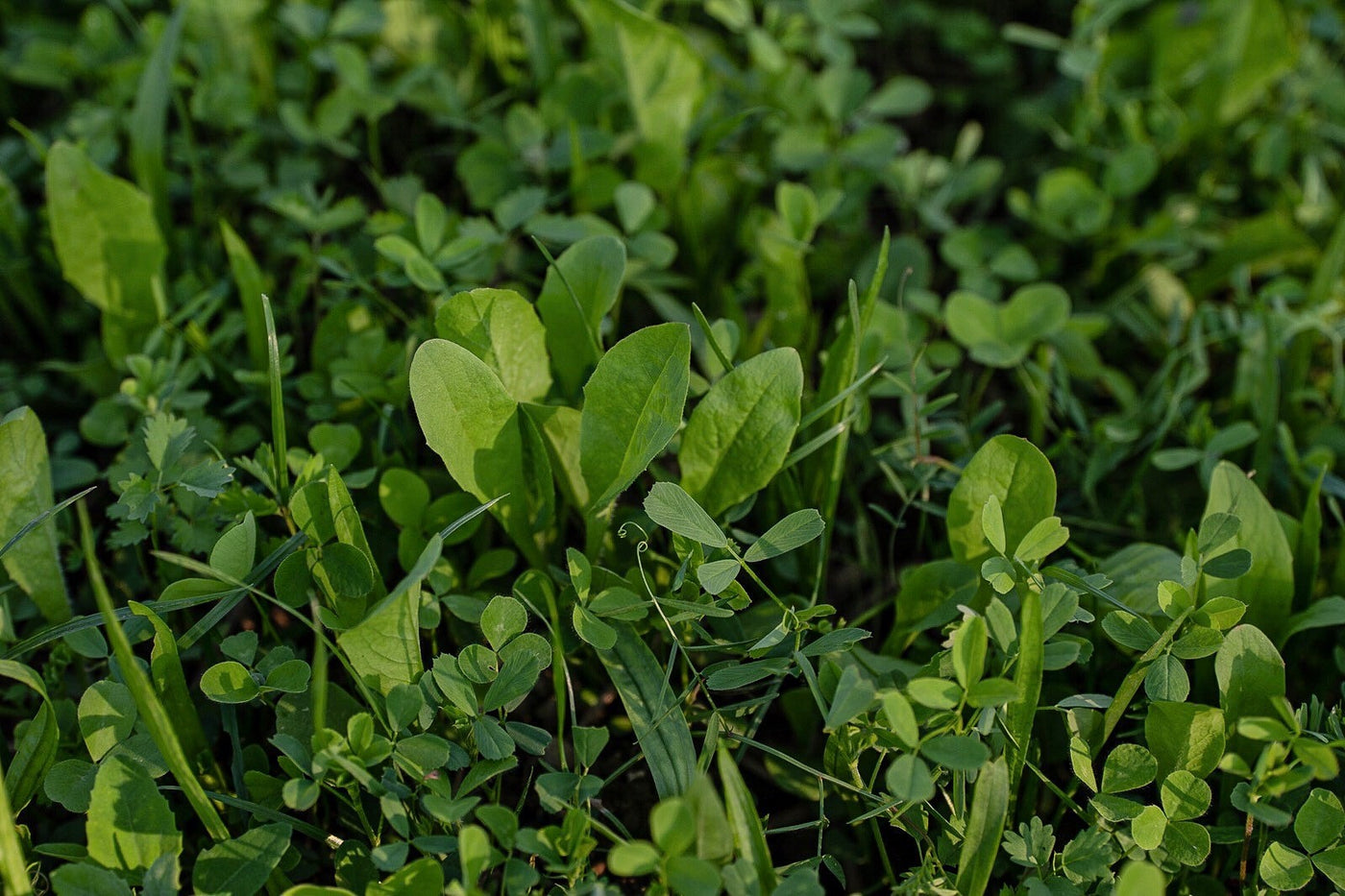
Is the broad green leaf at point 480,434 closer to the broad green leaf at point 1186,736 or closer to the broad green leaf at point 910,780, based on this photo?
the broad green leaf at point 910,780

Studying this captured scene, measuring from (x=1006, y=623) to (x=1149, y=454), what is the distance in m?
0.60

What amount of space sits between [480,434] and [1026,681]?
713 mm

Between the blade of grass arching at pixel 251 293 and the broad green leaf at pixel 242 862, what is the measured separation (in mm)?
787

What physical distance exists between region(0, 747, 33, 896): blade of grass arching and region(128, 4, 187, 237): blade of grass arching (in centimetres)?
110

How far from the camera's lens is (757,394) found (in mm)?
1368

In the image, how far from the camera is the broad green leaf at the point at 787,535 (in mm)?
1252

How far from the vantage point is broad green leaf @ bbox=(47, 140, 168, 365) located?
169 centimetres

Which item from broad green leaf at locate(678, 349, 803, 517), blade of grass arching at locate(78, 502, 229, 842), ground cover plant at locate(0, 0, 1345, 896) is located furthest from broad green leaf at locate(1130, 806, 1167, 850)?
blade of grass arching at locate(78, 502, 229, 842)

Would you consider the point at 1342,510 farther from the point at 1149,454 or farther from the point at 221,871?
the point at 221,871

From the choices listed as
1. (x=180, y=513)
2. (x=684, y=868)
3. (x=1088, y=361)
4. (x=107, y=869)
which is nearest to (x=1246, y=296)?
(x=1088, y=361)

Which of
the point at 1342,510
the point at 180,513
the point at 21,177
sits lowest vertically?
the point at 1342,510

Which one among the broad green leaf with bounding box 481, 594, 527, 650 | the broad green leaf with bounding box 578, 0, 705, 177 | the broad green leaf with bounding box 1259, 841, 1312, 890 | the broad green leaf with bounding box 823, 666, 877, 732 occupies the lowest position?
the broad green leaf with bounding box 1259, 841, 1312, 890

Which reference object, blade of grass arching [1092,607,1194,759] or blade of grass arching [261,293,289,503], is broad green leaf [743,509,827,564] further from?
blade of grass arching [261,293,289,503]

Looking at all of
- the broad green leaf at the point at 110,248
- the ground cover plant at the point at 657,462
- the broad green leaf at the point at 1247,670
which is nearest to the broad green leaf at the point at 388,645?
the ground cover plant at the point at 657,462
